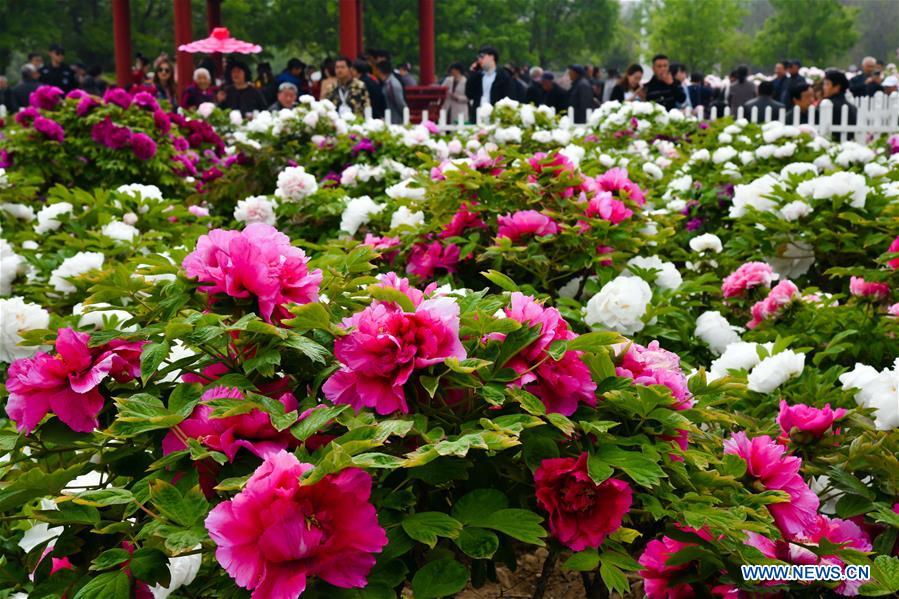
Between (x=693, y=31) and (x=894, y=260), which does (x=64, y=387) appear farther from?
(x=693, y=31)

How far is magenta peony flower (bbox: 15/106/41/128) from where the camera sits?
19.7 feet

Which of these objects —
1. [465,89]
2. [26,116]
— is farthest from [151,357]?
[465,89]

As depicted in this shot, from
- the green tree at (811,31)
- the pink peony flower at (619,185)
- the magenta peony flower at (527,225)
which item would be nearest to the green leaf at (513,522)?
the magenta peony flower at (527,225)

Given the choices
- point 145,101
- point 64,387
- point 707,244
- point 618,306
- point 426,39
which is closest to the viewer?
point 64,387

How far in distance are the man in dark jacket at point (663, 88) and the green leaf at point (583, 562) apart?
11.1m

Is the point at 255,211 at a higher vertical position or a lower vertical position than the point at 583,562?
higher

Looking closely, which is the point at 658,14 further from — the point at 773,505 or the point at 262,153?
the point at 773,505

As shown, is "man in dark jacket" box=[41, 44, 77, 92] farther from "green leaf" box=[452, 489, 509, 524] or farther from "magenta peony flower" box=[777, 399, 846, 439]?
"green leaf" box=[452, 489, 509, 524]

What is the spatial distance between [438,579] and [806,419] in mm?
1065

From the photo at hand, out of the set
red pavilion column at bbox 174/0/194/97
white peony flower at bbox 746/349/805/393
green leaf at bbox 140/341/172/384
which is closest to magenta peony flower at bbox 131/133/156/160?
white peony flower at bbox 746/349/805/393

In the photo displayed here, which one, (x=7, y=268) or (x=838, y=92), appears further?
(x=838, y=92)

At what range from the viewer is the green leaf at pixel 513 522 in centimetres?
139

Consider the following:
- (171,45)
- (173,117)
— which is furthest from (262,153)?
(171,45)

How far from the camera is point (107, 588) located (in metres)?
1.31
